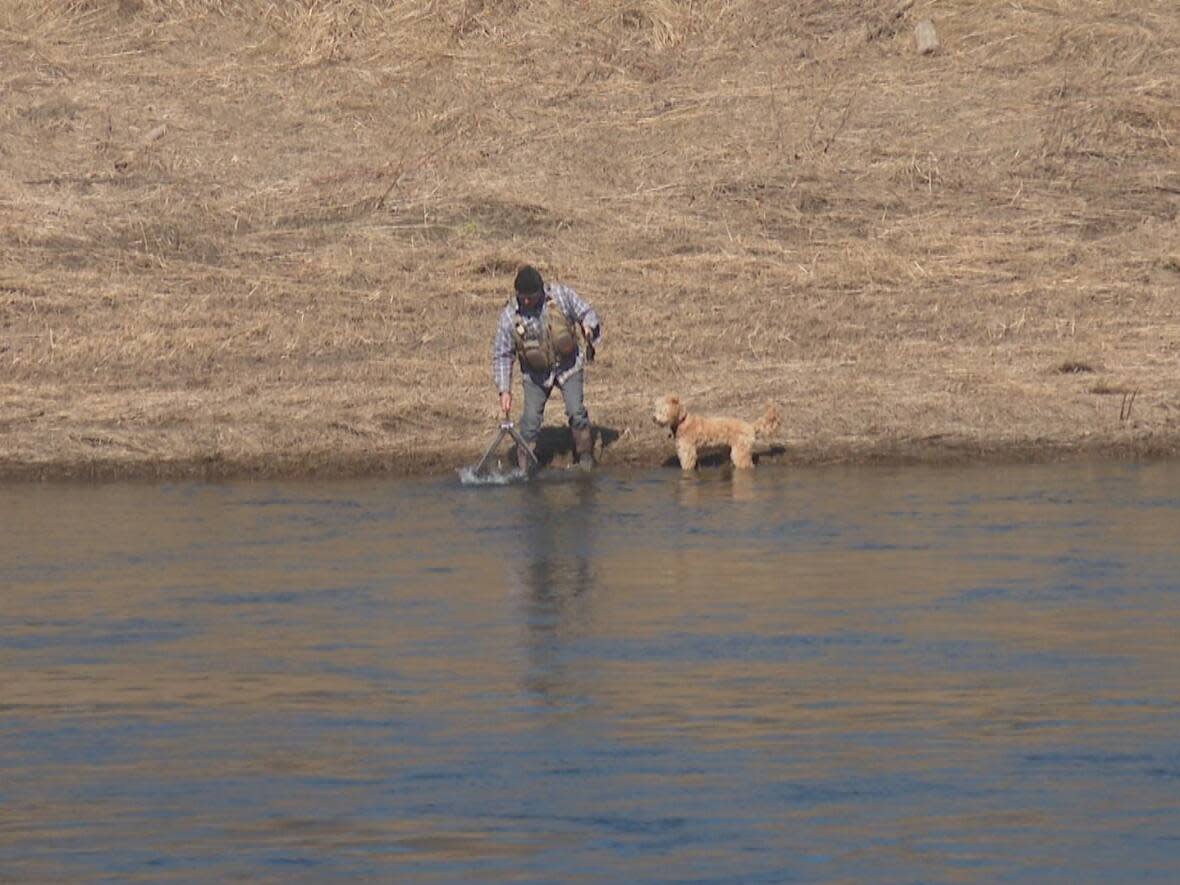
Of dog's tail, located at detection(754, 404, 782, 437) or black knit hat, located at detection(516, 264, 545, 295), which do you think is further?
dog's tail, located at detection(754, 404, 782, 437)

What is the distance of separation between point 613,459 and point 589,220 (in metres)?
6.39

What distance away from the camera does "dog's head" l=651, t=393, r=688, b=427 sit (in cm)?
1720

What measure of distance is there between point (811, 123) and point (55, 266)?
26.3 ft

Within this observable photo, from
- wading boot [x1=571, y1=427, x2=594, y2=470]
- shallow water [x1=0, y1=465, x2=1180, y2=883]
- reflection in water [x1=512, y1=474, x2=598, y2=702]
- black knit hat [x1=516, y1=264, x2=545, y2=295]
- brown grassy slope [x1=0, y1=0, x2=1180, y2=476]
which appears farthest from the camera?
brown grassy slope [x1=0, y1=0, x2=1180, y2=476]

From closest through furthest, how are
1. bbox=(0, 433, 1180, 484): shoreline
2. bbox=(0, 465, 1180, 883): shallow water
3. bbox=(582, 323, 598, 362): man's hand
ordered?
bbox=(0, 465, 1180, 883): shallow water < bbox=(582, 323, 598, 362): man's hand < bbox=(0, 433, 1180, 484): shoreline

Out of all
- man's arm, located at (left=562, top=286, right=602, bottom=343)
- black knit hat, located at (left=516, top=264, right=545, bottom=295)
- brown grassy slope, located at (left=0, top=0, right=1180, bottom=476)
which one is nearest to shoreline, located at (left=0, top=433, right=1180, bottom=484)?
brown grassy slope, located at (left=0, top=0, right=1180, bottom=476)

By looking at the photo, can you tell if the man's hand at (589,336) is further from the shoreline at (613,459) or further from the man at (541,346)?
the shoreline at (613,459)

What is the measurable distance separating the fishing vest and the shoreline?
1.16m

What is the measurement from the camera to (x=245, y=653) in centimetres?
1216

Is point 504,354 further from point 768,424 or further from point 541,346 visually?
point 768,424

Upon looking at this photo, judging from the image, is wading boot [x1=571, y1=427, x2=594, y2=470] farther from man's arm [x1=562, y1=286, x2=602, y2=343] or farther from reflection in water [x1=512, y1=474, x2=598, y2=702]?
man's arm [x1=562, y1=286, x2=602, y2=343]

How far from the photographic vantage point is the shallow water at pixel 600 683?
29.6 ft

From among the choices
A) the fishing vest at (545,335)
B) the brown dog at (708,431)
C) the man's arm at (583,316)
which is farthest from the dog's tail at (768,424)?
the fishing vest at (545,335)

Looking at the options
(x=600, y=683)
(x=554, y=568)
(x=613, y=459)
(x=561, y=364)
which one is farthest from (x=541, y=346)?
(x=600, y=683)
